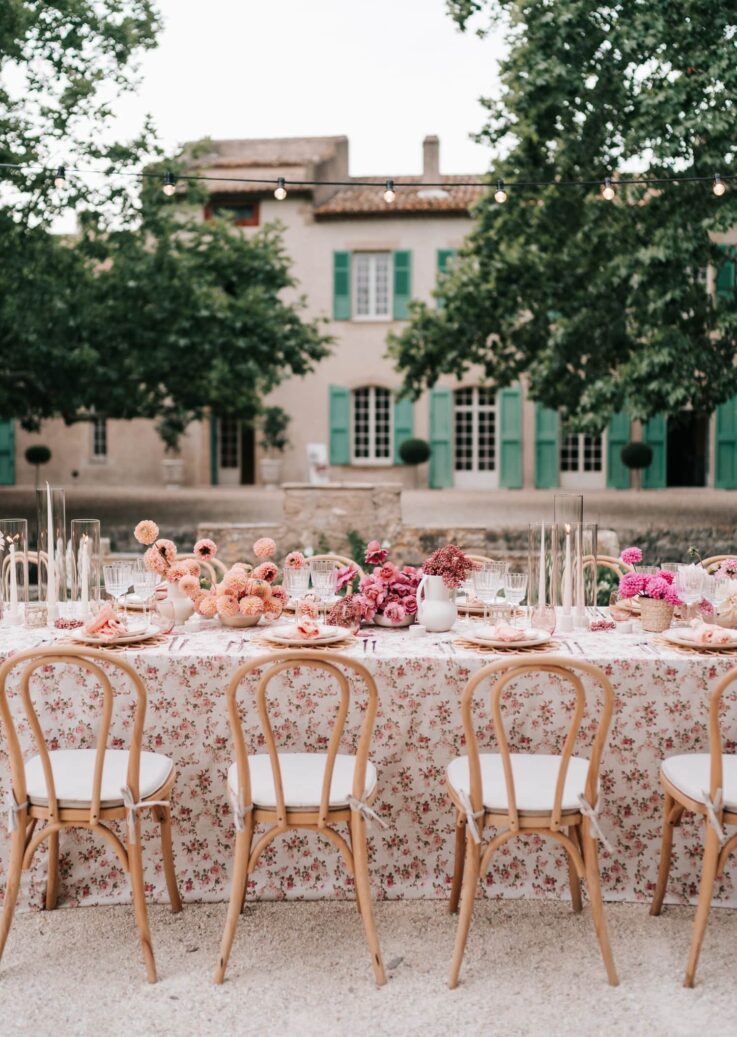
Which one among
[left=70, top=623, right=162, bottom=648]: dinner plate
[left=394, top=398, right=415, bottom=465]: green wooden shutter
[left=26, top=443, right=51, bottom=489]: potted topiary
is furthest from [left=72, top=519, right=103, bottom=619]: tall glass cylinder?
[left=26, top=443, right=51, bottom=489]: potted topiary

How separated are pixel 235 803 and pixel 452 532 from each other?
601 centimetres

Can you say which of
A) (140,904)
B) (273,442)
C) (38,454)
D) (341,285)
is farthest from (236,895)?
(38,454)

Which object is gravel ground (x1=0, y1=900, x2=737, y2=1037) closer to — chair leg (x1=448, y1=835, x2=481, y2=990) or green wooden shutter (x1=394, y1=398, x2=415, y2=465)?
chair leg (x1=448, y1=835, x2=481, y2=990)

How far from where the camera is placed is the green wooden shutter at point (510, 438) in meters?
16.5

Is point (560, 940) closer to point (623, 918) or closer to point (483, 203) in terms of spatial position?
point (623, 918)

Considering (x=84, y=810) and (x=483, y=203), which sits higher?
(x=483, y=203)

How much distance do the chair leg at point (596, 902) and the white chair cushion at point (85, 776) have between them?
1.18 metres

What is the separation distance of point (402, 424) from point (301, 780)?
46.7 ft

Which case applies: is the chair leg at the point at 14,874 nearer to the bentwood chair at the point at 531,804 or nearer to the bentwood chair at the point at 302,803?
the bentwood chair at the point at 302,803

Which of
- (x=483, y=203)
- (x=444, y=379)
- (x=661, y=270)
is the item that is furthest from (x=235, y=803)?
(x=444, y=379)

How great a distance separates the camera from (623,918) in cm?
295

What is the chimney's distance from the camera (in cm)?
1734

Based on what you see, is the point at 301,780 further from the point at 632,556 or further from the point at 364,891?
the point at 632,556

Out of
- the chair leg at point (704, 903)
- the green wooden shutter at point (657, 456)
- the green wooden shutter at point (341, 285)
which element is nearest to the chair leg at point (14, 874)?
the chair leg at point (704, 903)
